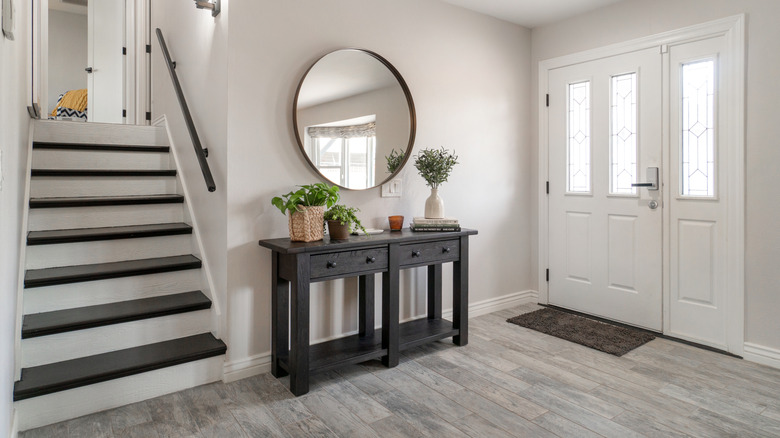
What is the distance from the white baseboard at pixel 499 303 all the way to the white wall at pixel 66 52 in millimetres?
5974

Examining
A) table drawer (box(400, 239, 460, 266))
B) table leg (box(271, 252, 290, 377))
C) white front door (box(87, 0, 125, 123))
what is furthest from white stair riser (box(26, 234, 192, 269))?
white front door (box(87, 0, 125, 123))

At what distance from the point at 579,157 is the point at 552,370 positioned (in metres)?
1.80

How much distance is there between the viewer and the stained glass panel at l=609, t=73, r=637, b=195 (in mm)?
3330

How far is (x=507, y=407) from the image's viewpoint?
2199mm

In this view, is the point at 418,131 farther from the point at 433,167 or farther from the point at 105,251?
the point at 105,251

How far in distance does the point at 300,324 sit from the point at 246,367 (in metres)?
0.50

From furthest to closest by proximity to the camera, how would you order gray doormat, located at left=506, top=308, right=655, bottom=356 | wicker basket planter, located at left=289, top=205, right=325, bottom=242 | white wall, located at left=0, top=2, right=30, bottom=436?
1. gray doormat, located at left=506, top=308, right=655, bottom=356
2. wicker basket planter, located at left=289, top=205, right=325, bottom=242
3. white wall, located at left=0, top=2, right=30, bottom=436

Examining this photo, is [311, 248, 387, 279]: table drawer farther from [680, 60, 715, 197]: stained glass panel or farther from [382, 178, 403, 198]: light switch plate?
[680, 60, 715, 197]: stained glass panel

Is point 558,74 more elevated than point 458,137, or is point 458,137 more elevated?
point 558,74

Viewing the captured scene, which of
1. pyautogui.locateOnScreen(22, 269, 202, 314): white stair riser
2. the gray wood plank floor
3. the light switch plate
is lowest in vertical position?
the gray wood plank floor

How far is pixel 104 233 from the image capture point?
8.89 feet

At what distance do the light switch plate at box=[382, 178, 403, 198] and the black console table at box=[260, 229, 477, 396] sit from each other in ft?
0.95

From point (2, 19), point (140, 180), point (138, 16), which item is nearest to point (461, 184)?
point (140, 180)

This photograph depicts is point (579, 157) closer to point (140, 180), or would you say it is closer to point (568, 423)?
point (568, 423)
